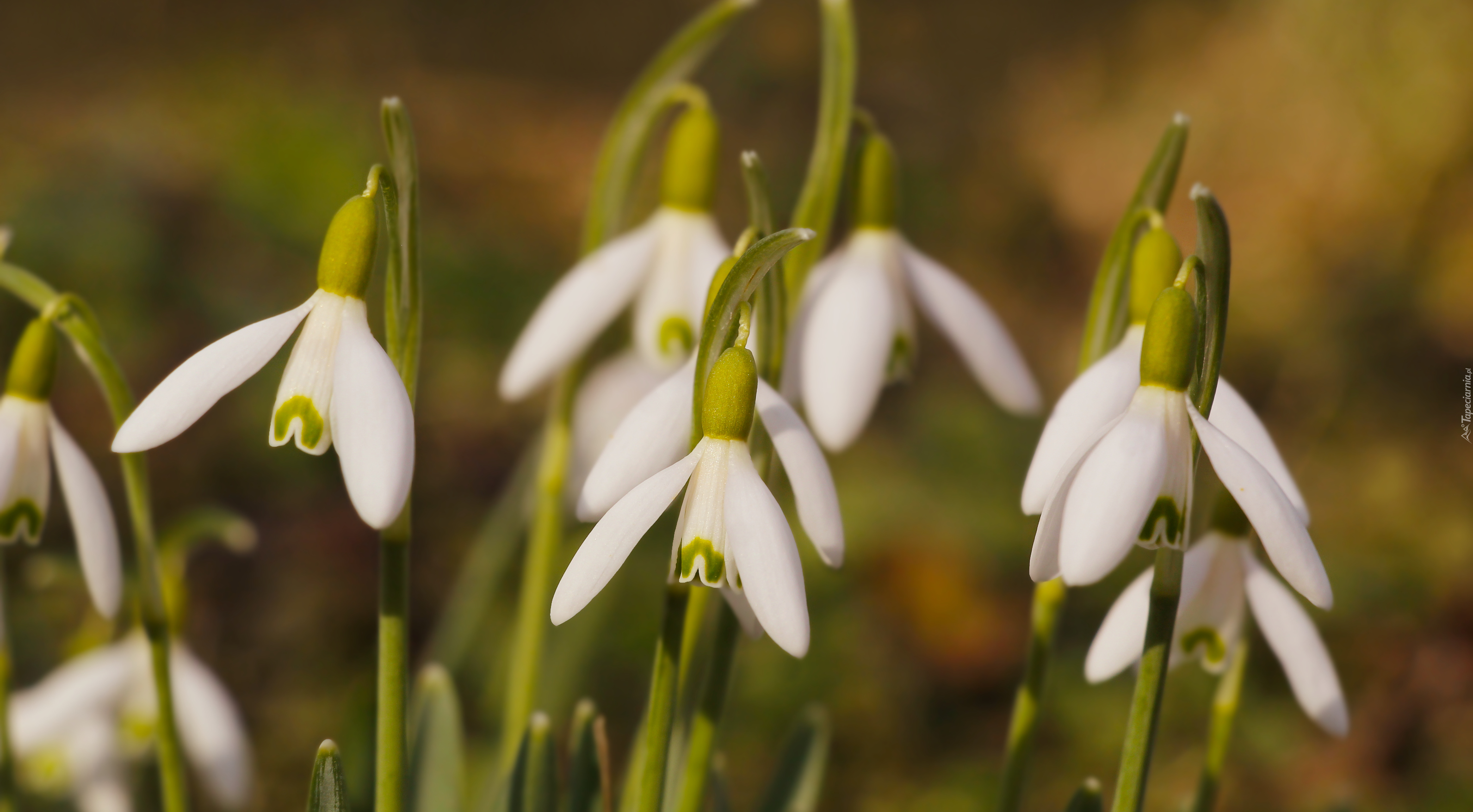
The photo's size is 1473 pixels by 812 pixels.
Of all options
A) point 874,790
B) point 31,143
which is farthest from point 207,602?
point 31,143

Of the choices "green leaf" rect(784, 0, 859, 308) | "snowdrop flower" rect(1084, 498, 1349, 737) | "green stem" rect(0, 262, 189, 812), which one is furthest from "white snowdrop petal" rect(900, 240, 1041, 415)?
"green stem" rect(0, 262, 189, 812)

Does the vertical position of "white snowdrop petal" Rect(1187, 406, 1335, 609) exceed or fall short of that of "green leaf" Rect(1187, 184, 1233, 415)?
it falls short

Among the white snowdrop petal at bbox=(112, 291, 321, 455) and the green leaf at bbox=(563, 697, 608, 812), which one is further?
the green leaf at bbox=(563, 697, 608, 812)

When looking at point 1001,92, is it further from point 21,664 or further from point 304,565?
point 21,664

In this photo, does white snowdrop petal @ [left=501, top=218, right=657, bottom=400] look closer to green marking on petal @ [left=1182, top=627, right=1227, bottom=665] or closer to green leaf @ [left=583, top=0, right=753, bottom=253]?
green leaf @ [left=583, top=0, right=753, bottom=253]

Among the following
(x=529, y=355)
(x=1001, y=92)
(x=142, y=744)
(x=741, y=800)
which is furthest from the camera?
(x=1001, y=92)
